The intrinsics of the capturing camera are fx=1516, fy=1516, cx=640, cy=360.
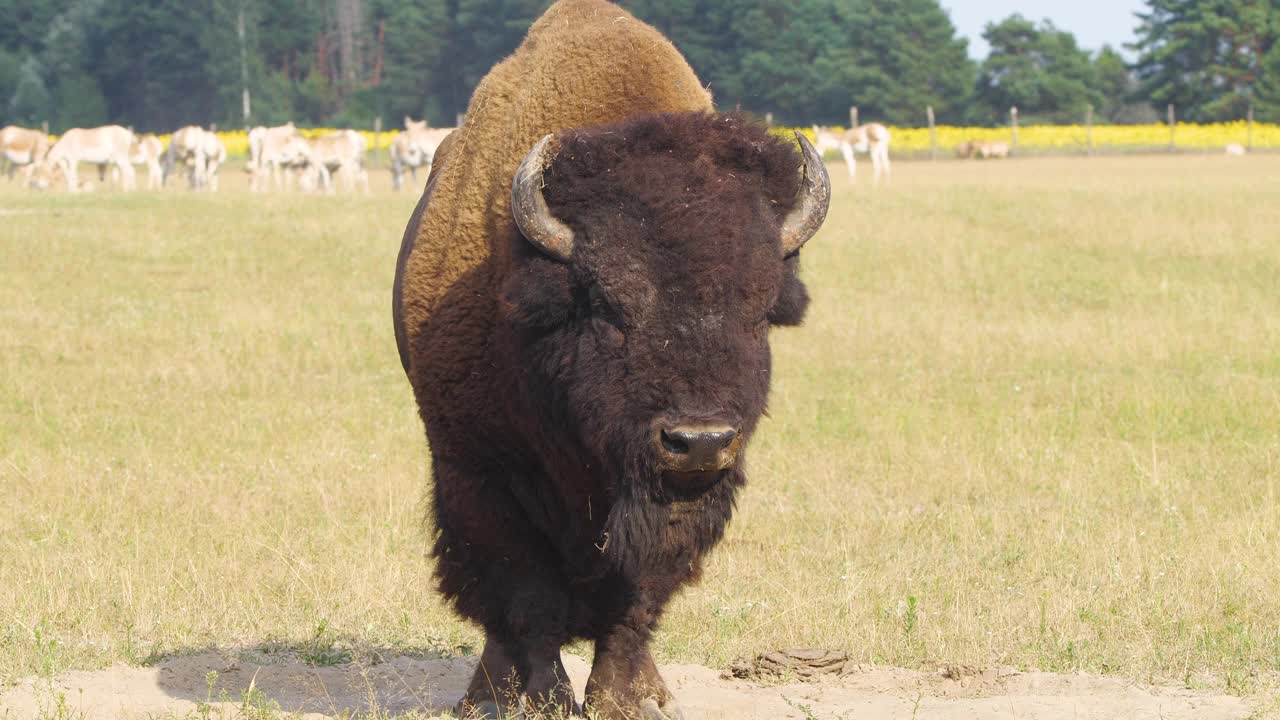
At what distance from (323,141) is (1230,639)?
34615mm

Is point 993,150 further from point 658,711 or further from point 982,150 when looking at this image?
point 658,711

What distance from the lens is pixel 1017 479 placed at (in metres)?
9.78

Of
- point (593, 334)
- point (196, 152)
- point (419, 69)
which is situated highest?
point (419, 69)

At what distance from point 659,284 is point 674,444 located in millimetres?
500

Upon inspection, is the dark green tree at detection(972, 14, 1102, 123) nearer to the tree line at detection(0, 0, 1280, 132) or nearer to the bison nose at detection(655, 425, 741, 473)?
the tree line at detection(0, 0, 1280, 132)

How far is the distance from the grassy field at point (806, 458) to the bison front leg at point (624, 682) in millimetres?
1046

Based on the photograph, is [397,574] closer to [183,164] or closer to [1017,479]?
[1017,479]

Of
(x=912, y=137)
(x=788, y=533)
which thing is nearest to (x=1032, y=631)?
(x=788, y=533)

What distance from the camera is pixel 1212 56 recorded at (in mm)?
75062

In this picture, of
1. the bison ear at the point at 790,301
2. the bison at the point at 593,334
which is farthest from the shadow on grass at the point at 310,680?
the bison ear at the point at 790,301

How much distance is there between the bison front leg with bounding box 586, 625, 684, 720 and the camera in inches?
212

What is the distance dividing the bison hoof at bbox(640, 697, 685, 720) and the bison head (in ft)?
3.37

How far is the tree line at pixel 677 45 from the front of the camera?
74500mm

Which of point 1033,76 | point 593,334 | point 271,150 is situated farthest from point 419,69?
point 593,334
